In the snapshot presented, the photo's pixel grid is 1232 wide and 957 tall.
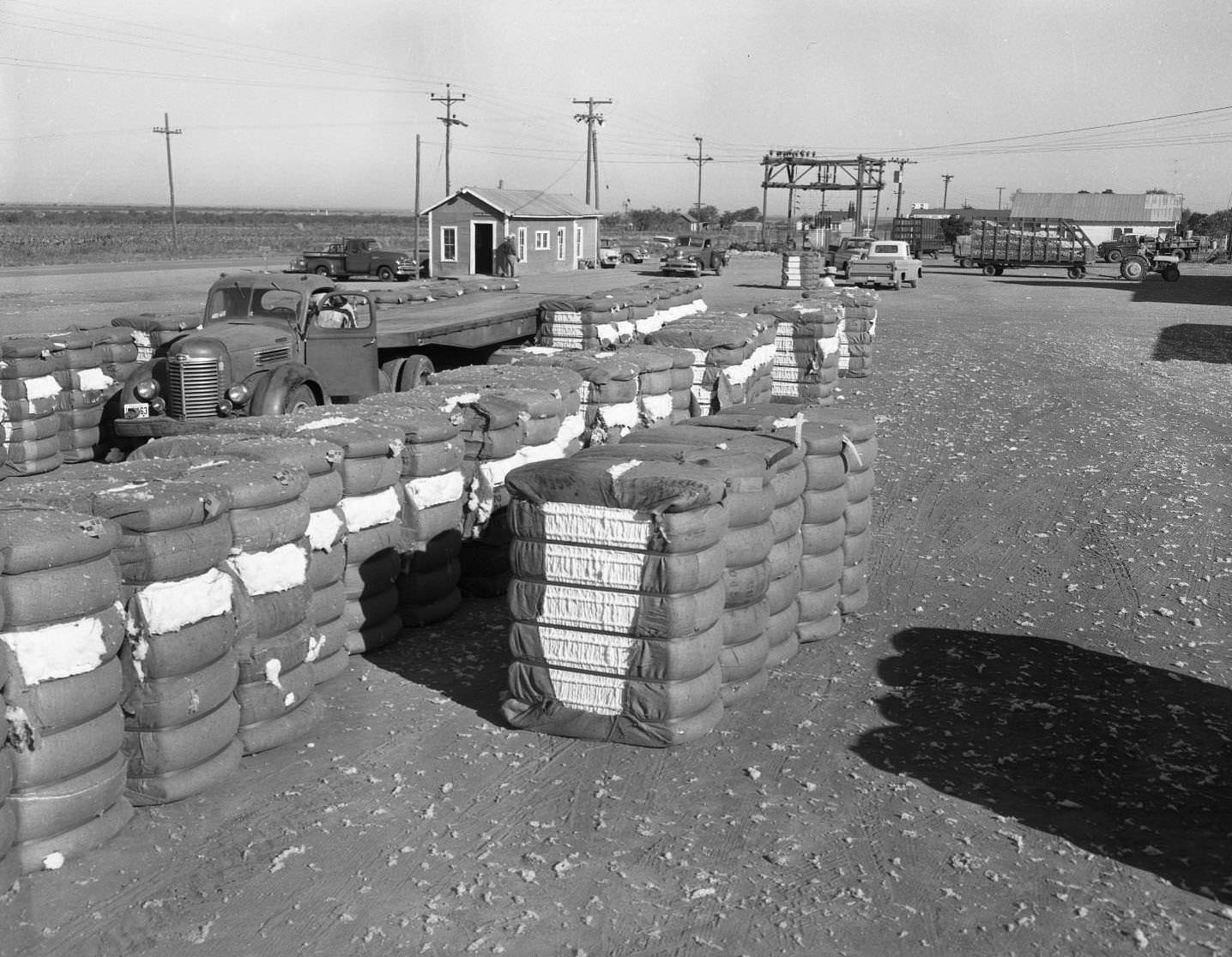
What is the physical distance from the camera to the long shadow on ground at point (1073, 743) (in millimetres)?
5066

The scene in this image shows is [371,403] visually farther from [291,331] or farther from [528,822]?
[291,331]

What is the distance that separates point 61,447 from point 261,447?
288 inches

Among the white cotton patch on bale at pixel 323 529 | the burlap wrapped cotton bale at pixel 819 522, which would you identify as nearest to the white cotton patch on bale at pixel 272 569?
the white cotton patch on bale at pixel 323 529

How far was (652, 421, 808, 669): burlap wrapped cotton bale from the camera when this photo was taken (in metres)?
6.73

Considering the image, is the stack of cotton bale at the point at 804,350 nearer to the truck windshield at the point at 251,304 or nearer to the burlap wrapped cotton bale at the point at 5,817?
the truck windshield at the point at 251,304

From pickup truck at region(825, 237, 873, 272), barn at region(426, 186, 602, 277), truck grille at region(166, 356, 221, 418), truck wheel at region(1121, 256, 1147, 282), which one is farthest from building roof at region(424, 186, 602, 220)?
truck grille at region(166, 356, 221, 418)

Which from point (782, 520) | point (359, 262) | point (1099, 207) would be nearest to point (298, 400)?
point (782, 520)

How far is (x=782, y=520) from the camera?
22.3 ft

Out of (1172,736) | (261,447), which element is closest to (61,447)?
(261,447)

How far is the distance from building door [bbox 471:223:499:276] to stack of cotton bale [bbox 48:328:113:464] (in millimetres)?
38419

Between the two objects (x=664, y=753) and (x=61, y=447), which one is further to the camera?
(x=61, y=447)

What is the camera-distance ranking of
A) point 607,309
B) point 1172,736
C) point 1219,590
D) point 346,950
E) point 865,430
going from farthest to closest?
point 607,309 → point 1219,590 → point 865,430 → point 1172,736 → point 346,950

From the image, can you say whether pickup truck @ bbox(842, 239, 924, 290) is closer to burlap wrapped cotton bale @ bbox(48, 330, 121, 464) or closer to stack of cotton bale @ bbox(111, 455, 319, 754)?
burlap wrapped cotton bale @ bbox(48, 330, 121, 464)

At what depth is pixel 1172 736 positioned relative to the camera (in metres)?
6.08
